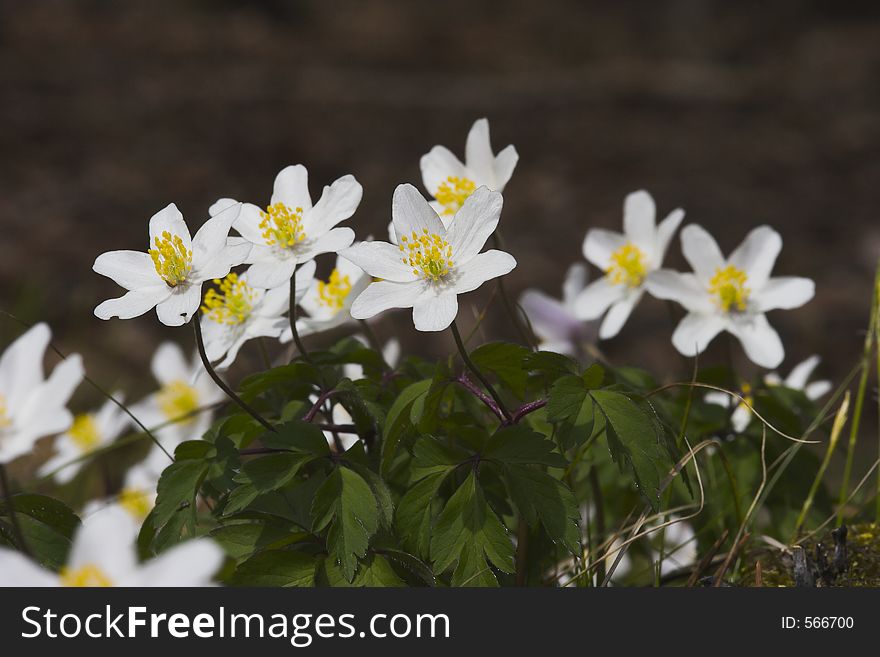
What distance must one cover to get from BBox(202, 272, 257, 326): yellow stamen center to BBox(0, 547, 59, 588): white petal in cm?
73

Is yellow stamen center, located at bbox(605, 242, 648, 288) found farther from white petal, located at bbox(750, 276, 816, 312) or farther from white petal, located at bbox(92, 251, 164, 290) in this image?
white petal, located at bbox(92, 251, 164, 290)

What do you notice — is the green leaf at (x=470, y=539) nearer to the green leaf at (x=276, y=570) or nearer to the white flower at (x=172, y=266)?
the green leaf at (x=276, y=570)

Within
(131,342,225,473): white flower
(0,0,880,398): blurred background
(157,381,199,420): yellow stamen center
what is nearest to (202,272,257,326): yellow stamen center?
(131,342,225,473): white flower

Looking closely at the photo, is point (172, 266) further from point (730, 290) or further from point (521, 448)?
point (730, 290)

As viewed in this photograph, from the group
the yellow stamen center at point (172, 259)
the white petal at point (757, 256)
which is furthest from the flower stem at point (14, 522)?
the white petal at point (757, 256)

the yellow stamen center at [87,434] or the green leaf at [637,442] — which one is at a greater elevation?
the yellow stamen center at [87,434]

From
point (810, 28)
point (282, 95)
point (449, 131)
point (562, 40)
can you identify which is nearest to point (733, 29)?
point (810, 28)

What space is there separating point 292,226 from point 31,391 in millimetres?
509

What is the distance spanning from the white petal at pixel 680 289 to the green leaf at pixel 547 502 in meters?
0.63

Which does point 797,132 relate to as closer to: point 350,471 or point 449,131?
point 449,131

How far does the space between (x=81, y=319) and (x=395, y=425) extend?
12.4 ft

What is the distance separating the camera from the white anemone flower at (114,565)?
38.9 inches

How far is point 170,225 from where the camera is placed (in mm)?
1471

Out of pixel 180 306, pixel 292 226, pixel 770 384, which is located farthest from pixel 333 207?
pixel 770 384
